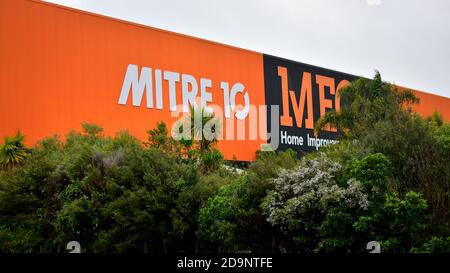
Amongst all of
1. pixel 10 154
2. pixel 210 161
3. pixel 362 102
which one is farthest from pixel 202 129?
pixel 10 154

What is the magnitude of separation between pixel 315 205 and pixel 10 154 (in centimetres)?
1665

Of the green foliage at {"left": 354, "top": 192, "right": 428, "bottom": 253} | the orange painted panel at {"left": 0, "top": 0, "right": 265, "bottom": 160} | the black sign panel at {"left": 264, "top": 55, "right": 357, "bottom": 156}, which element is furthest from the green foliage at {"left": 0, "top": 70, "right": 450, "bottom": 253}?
the black sign panel at {"left": 264, "top": 55, "right": 357, "bottom": 156}

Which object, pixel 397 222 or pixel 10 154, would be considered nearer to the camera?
pixel 397 222

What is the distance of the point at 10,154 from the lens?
100 feet

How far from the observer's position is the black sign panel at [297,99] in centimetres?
4800

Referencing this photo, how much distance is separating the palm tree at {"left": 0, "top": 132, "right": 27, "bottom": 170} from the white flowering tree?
46.9 ft

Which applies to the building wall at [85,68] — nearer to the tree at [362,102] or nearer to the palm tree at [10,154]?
the palm tree at [10,154]

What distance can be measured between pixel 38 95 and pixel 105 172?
399 inches

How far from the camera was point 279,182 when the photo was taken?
21.8 metres

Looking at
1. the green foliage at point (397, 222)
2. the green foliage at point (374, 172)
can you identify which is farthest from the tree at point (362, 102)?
the green foliage at point (397, 222)

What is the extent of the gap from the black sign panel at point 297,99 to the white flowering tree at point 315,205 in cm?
2539

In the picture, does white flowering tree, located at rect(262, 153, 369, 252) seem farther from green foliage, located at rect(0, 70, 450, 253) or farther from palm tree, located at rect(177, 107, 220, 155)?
palm tree, located at rect(177, 107, 220, 155)

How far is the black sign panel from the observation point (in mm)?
48000

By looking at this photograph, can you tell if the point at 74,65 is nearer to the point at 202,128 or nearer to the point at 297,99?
the point at 202,128
